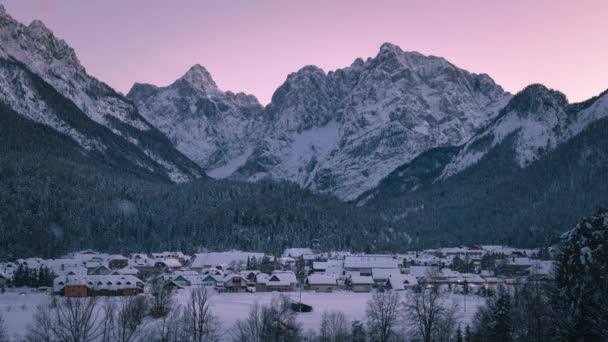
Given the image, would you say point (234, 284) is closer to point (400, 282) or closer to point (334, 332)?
point (400, 282)

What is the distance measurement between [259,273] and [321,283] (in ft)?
43.0

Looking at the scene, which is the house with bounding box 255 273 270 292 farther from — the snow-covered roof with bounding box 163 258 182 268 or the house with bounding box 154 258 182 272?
the snow-covered roof with bounding box 163 258 182 268

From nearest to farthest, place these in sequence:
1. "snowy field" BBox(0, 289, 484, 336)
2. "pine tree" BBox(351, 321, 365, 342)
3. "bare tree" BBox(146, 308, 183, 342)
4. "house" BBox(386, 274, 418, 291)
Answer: "bare tree" BBox(146, 308, 183, 342)
"pine tree" BBox(351, 321, 365, 342)
"snowy field" BBox(0, 289, 484, 336)
"house" BBox(386, 274, 418, 291)

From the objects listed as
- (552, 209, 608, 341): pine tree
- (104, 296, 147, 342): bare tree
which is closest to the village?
(104, 296, 147, 342): bare tree

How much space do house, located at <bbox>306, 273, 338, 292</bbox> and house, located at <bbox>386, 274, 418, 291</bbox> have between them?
10588mm

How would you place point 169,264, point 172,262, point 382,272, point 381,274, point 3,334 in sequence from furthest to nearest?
point 172,262, point 169,264, point 382,272, point 381,274, point 3,334

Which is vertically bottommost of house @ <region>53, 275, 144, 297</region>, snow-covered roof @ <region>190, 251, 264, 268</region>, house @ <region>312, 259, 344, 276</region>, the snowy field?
the snowy field

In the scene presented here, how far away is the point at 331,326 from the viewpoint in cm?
7394

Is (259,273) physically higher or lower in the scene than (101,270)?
lower

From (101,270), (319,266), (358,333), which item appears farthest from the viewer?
(319,266)

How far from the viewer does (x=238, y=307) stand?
310ft

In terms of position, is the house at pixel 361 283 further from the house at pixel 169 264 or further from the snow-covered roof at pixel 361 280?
the house at pixel 169 264

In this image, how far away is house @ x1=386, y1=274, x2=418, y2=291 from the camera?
13862 cm

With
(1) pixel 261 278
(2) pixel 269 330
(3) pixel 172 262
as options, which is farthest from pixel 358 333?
(3) pixel 172 262
